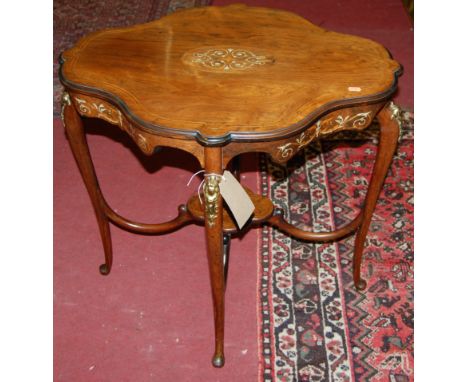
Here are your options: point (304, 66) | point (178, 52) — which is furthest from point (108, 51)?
point (304, 66)

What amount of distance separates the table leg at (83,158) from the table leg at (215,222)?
0.46 m

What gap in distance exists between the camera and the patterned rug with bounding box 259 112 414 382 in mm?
1680

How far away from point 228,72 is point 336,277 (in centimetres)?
81

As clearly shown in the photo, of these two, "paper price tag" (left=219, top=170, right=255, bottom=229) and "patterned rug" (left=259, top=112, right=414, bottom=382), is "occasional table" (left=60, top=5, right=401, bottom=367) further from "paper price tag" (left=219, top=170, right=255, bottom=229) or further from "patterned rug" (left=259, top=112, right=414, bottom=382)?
"patterned rug" (left=259, top=112, right=414, bottom=382)

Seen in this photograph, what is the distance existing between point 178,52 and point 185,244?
73 cm

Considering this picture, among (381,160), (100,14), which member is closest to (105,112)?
(381,160)

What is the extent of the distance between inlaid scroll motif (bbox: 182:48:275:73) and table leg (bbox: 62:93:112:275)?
32 centimetres

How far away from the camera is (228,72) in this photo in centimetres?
147

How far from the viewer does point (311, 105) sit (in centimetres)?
134

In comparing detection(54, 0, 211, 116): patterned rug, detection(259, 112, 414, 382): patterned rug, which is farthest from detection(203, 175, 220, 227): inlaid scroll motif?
detection(54, 0, 211, 116): patterned rug

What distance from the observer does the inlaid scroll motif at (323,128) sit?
1.30 metres

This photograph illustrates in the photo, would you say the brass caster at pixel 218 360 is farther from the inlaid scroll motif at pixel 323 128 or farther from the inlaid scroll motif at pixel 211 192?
the inlaid scroll motif at pixel 323 128

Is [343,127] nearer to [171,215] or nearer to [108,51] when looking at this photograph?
[108,51]

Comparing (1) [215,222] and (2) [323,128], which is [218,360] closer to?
(1) [215,222]
